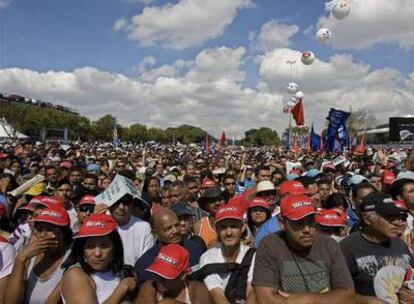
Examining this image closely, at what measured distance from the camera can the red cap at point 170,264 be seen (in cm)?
295

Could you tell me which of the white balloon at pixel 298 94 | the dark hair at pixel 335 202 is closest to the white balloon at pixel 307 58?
the white balloon at pixel 298 94

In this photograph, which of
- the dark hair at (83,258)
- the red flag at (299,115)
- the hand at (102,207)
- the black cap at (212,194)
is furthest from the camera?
the red flag at (299,115)

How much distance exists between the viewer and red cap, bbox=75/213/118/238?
10.2ft

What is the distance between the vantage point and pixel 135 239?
4.33 m

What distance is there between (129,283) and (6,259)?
1011 millimetres

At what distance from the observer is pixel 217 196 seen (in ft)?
18.8

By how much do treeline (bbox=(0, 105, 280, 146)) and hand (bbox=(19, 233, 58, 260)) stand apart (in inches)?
1236

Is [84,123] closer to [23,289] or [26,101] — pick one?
[26,101]

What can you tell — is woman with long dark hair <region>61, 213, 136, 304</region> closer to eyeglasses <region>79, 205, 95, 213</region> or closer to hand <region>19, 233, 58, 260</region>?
hand <region>19, 233, 58, 260</region>

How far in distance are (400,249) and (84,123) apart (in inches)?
3146

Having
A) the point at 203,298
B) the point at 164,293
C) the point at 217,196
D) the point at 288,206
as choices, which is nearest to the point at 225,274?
the point at 203,298

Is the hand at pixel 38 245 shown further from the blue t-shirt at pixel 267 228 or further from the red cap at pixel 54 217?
the blue t-shirt at pixel 267 228

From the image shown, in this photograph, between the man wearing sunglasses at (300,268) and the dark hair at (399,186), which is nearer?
the man wearing sunglasses at (300,268)

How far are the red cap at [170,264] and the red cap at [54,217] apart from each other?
816mm
